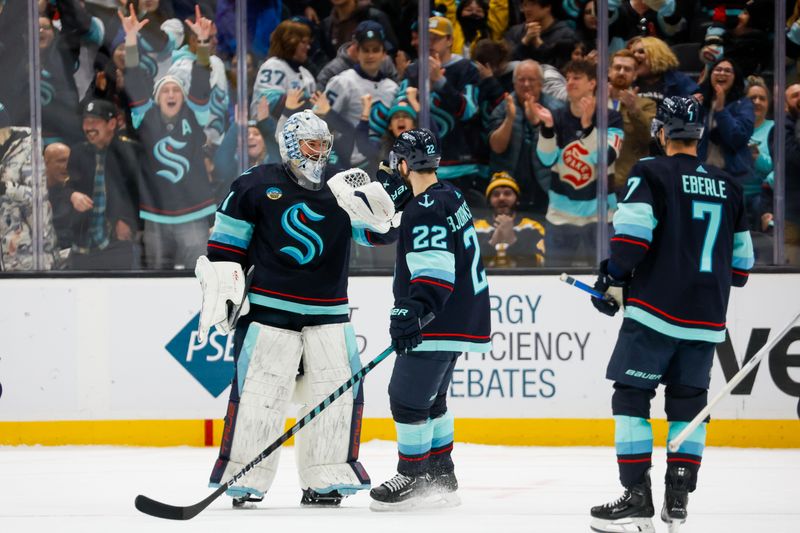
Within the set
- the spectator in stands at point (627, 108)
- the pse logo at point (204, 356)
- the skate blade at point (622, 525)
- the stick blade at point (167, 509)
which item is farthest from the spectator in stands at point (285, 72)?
the skate blade at point (622, 525)

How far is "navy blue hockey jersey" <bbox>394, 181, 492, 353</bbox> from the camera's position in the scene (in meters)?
4.09

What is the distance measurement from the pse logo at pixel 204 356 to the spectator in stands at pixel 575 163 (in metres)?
1.76

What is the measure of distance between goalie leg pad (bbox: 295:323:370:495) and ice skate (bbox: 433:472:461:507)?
0.24m

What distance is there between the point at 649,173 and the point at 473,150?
317 cm

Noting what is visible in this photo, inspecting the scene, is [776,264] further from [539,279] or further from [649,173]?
[649,173]

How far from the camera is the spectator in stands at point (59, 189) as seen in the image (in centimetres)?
663

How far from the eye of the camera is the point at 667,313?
3668mm

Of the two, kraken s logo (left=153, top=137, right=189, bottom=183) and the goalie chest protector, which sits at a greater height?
kraken s logo (left=153, top=137, right=189, bottom=183)

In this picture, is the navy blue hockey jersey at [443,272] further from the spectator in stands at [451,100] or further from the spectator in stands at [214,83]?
the spectator in stands at [214,83]

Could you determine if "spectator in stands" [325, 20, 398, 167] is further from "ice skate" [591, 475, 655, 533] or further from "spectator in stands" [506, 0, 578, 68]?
"ice skate" [591, 475, 655, 533]

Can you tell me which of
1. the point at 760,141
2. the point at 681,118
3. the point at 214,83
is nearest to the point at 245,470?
the point at 681,118

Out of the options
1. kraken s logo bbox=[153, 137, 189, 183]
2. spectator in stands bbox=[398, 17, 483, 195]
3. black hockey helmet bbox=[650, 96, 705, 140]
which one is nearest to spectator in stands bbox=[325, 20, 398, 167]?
spectator in stands bbox=[398, 17, 483, 195]

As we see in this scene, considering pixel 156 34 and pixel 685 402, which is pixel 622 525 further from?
pixel 156 34

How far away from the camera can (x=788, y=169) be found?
6.68 metres
